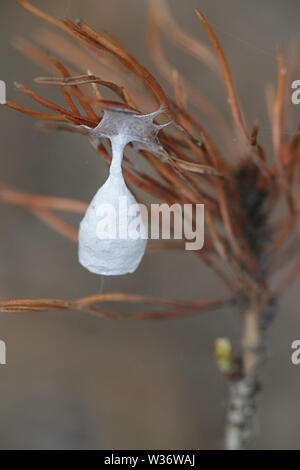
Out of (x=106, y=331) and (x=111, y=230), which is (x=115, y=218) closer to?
(x=111, y=230)

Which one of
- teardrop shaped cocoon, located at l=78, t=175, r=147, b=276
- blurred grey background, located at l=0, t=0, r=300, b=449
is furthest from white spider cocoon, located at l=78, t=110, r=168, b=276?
blurred grey background, located at l=0, t=0, r=300, b=449

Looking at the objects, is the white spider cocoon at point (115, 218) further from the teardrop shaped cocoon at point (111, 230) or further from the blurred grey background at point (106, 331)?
the blurred grey background at point (106, 331)

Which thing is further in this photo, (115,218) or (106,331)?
(106,331)

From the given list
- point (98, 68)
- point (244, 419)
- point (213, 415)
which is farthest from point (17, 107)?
point (213, 415)

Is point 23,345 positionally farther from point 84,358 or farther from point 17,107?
point 17,107

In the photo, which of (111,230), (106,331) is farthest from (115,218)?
(106,331)

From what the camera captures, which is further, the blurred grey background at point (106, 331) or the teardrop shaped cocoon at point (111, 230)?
the blurred grey background at point (106, 331)

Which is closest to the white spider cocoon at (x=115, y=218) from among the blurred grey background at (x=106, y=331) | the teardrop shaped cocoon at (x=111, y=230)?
the teardrop shaped cocoon at (x=111, y=230)
